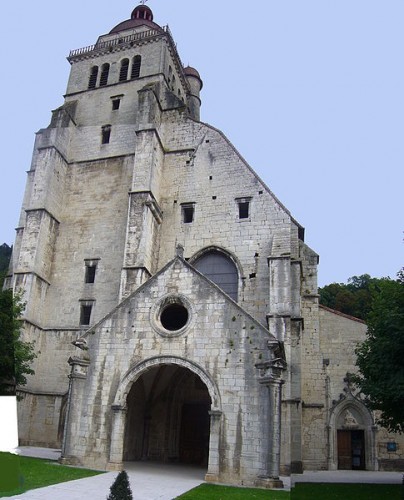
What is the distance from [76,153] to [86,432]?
62.7ft

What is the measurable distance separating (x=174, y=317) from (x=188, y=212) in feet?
33.8

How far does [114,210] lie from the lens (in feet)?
87.5

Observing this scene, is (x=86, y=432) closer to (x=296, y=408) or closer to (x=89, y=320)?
(x=296, y=408)

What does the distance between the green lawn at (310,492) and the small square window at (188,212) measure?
13.8 meters

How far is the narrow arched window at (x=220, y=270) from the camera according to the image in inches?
913

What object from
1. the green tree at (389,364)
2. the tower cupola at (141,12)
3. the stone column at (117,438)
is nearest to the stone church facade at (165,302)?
the stone column at (117,438)

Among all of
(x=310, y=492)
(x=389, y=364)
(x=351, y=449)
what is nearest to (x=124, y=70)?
(x=389, y=364)

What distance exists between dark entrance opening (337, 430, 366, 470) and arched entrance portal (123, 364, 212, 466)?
24.8 feet

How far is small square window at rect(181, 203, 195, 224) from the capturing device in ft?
82.8

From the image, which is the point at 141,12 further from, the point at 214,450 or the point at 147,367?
the point at 214,450

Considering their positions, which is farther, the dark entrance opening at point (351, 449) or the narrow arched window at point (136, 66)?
the narrow arched window at point (136, 66)

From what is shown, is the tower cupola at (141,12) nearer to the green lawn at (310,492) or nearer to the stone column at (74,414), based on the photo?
the stone column at (74,414)

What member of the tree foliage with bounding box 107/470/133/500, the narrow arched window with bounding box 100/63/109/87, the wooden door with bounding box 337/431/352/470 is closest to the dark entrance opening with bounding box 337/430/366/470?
the wooden door with bounding box 337/431/352/470

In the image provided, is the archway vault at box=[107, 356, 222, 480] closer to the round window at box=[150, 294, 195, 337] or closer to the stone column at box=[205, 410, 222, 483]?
the stone column at box=[205, 410, 222, 483]
